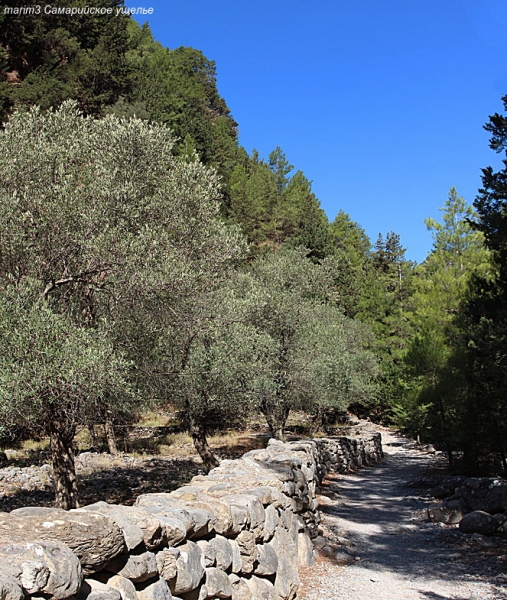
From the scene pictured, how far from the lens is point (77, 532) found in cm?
377

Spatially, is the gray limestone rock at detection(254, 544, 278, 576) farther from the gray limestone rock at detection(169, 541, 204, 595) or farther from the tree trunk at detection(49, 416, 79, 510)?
the tree trunk at detection(49, 416, 79, 510)

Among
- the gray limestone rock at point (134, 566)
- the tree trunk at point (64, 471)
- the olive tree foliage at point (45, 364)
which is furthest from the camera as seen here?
the tree trunk at point (64, 471)

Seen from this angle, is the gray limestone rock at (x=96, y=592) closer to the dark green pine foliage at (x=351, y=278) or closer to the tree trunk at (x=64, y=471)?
the tree trunk at (x=64, y=471)

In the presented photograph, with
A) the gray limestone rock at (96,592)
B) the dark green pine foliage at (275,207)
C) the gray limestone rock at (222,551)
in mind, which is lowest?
the gray limestone rock at (222,551)

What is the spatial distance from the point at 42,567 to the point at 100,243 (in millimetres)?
7624

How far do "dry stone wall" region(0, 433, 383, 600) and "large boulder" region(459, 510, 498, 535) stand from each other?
397 centimetres

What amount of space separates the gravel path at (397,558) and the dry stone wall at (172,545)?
2.65 ft

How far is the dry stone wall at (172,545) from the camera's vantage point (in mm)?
3322

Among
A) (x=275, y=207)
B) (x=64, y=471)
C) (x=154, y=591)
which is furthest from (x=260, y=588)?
(x=275, y=207)

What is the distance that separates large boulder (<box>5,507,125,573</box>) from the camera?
3.70 meters

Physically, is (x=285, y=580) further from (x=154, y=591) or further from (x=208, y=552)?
(x=154, y=591)

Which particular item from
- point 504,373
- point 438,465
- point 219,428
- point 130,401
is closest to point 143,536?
point 130,401

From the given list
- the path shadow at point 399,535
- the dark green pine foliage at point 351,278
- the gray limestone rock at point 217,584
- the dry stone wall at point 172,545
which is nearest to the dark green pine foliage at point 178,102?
the dark green pine foliage at point 351,278

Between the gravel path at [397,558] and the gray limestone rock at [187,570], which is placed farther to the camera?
the gravel path at [397,558]
